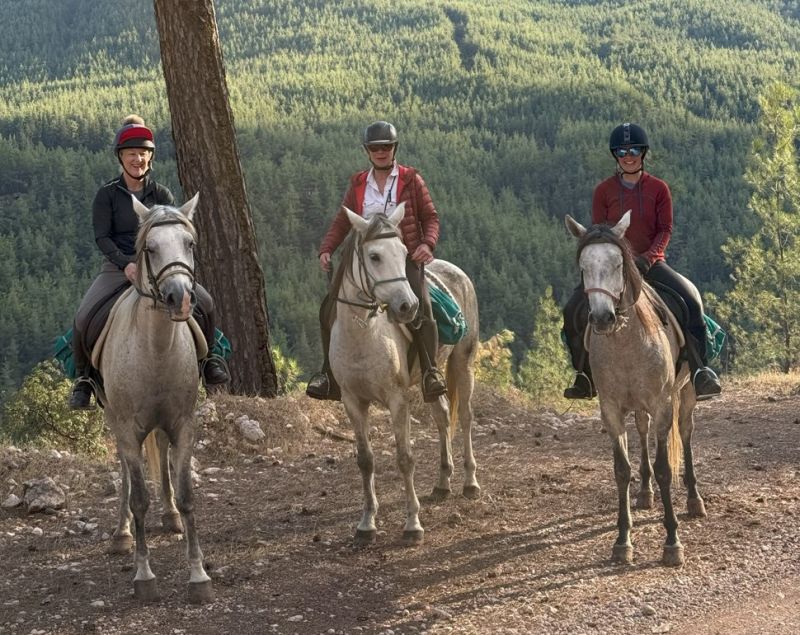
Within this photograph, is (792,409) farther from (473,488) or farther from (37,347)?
Result: (37,347)

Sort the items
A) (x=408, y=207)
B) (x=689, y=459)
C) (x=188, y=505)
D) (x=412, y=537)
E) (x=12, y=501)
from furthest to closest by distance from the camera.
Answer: (x=12, y=501) → (x=689, y=459) → (x=408, y=207) → (x=412, y=537) → (x=188, y=505)

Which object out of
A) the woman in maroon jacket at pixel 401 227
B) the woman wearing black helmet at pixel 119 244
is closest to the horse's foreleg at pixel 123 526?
the woman wearing black helmet at pixel 119 244

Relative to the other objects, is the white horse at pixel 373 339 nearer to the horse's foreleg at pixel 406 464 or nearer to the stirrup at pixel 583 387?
the horse's foreleg at pixel 406 464

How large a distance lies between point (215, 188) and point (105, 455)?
11.1 ft

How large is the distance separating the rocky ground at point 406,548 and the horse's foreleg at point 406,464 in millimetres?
146

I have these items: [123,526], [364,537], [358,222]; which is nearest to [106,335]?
[123,526]

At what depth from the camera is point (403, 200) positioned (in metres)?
8.79

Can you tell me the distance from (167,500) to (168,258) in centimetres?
302

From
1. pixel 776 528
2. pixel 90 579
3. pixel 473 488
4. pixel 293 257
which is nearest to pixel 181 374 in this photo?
pixel 90 579

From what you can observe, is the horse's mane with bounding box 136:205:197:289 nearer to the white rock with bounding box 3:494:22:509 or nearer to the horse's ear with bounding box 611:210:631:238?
the horse's ear with bounding box 611:210:631:238

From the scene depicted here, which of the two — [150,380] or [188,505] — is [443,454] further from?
[150,380]

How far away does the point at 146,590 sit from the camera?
6863mm

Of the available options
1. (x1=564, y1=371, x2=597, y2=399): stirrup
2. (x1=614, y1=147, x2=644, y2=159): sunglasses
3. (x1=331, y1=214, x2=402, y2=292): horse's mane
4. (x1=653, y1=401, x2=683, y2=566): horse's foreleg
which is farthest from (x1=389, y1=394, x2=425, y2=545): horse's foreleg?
(x1=614, y1=147, x2=644, y2=159): sunglasses

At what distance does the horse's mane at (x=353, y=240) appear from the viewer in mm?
7637
